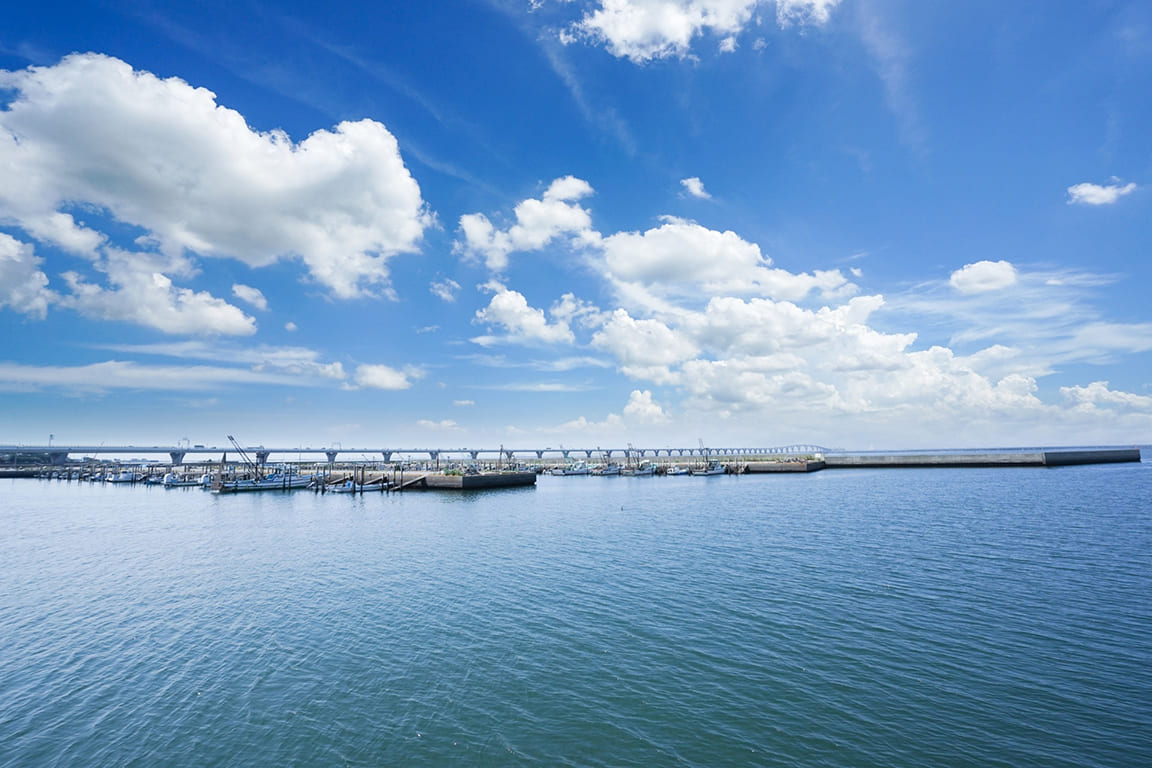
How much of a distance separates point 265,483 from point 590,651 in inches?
4376

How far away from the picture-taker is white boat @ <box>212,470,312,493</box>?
4010 inches

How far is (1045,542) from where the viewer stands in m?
37.0

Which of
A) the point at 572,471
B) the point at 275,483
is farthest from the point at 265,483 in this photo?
the point at 572,471

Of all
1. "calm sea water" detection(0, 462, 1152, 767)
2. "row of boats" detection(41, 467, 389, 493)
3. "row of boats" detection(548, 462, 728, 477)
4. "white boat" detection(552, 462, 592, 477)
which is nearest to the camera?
"calm sea water" detection(0, 462, 1152, 767)

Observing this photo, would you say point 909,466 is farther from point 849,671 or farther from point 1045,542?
point 849,671

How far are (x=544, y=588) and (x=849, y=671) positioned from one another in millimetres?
16414

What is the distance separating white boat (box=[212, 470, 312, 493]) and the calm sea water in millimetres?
63217

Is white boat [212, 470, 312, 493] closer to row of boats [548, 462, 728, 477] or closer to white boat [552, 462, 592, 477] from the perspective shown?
white boat [552, 462, 592, 477]

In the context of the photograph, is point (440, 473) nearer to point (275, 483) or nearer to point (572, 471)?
point (275, 483)

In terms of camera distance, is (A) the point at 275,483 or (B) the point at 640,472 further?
(B) the point at 640,472

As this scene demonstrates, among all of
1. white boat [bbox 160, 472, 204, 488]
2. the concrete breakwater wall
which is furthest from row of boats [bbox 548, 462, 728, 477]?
white boat [bbox 160, 472, 204, 488]

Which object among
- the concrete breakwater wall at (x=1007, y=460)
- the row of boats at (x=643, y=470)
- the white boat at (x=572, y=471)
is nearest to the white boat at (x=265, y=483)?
the white boat at (x=572, y=471)

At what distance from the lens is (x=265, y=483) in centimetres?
10688

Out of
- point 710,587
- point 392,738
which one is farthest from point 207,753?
point 710,587
